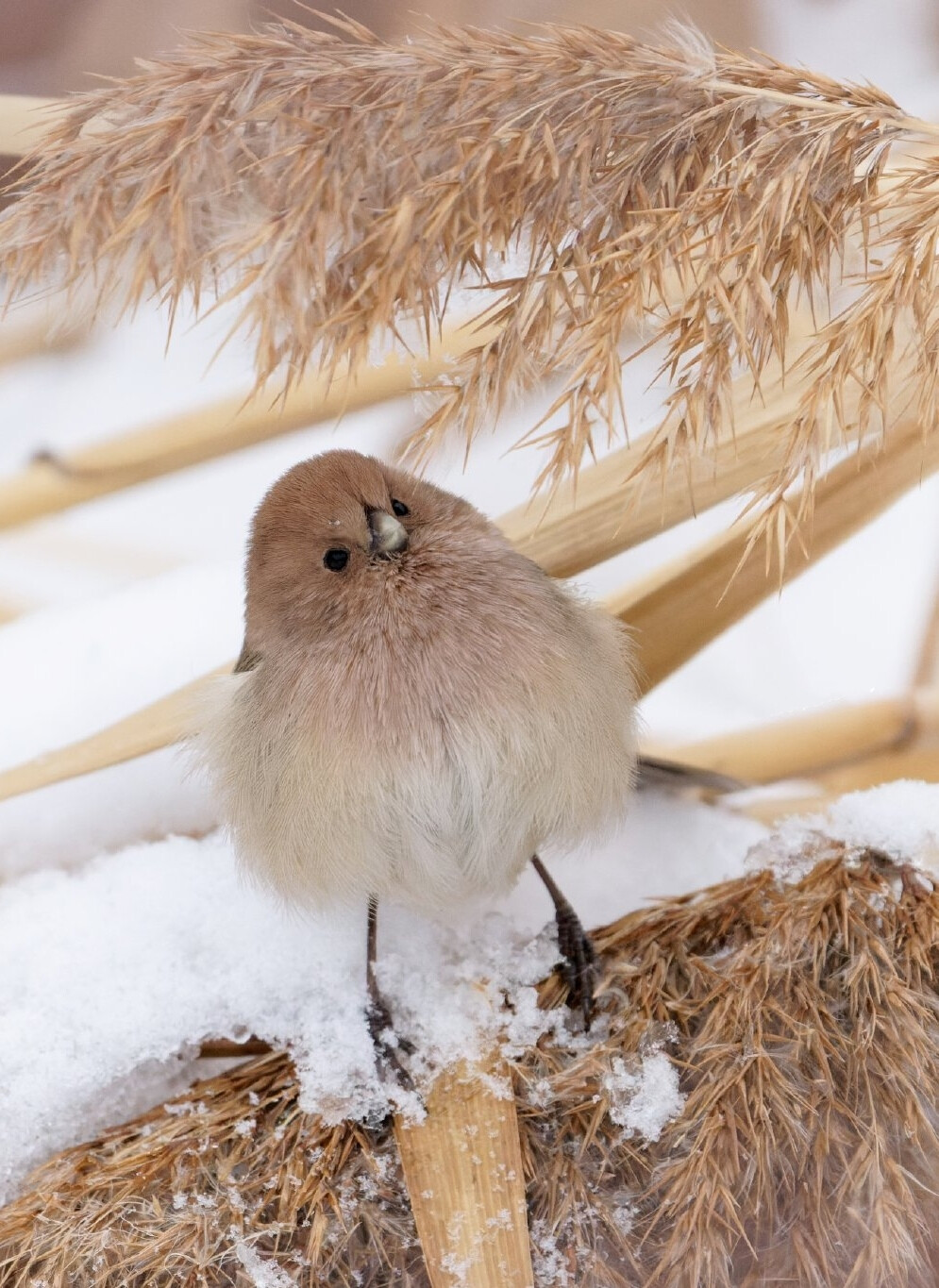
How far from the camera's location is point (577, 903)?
142 centimetres

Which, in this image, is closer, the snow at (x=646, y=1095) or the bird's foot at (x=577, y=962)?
the snow at (x=646, y=1095)

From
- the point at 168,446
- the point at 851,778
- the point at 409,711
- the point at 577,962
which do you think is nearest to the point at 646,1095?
the point at 577,962

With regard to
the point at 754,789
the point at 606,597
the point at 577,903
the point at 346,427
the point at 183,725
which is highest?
the point at 346,427

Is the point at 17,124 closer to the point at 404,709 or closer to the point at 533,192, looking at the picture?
the point at 533,192

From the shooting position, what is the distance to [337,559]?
3.51 feet

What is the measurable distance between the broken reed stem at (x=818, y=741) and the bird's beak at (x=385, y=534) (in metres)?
0.63

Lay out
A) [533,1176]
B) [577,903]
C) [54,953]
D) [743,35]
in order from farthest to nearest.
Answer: [743,35]
[577,903]
[54,953]
[533,1176]

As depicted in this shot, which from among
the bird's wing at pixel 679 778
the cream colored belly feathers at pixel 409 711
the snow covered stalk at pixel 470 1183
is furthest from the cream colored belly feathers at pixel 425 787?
the bird's wing at pixel 679 778

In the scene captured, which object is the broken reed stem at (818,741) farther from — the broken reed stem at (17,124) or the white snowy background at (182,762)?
the broken reed stem at (17,124)

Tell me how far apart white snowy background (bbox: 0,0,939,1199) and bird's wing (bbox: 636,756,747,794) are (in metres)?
0.03

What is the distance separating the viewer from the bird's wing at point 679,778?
146cm

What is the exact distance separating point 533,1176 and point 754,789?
0.66 meters

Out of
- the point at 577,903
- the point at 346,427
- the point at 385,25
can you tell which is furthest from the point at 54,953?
the point at 385,25

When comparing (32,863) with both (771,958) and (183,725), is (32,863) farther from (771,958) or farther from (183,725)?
(771,958)
